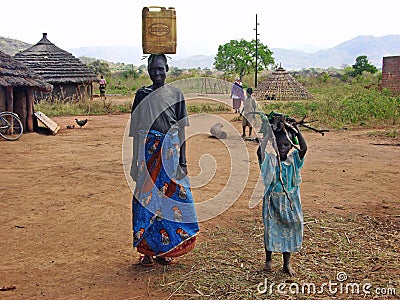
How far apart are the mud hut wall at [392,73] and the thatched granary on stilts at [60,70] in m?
13.0

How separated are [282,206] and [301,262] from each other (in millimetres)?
659

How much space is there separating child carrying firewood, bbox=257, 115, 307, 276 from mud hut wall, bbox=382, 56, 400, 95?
60.1 feet

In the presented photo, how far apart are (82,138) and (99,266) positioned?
7996 millimetres

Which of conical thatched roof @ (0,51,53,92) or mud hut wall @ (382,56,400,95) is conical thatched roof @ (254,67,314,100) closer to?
mud hut wall @ (382,56,400,95)

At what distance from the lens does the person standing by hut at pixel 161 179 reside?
12.0ft

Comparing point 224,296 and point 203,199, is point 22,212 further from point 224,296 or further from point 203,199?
point 224,296

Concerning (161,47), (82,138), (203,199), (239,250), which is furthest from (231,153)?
(161,47)

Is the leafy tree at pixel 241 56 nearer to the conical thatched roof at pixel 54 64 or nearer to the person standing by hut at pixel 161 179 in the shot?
the conical thatched roof at pixel 54 64

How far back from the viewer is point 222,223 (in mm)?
4949

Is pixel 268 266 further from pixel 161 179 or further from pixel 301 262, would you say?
pixel 161 179

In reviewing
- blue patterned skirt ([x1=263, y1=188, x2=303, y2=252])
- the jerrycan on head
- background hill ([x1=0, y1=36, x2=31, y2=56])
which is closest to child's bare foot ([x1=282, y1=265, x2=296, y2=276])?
blue patterned skirt ([x1=263, y1=188, x2=303, y2=252])

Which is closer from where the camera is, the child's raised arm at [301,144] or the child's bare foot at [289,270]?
→ the child's raised arm at [301,144]

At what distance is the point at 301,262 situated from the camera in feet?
12.6

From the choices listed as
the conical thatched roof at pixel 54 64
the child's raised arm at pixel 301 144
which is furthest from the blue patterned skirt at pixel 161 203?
the conical thatched roof at pixel 54 64
